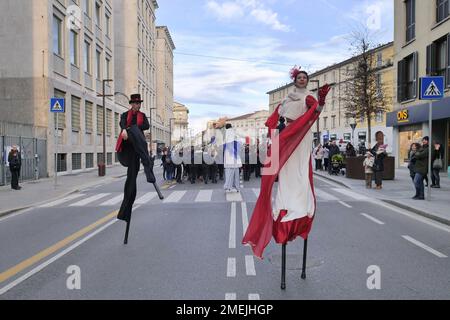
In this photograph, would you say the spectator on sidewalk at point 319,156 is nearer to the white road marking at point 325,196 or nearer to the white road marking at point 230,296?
the white road marking at point 325,196

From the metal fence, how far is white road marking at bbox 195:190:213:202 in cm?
925

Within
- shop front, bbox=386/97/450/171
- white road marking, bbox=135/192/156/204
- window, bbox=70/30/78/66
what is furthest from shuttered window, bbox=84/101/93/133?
shop front, bbox=386/97/450/171

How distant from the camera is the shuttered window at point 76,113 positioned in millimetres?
28766

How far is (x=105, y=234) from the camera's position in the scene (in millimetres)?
7551

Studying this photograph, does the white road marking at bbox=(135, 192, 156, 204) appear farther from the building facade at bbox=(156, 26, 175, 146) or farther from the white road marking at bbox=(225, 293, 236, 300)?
the building facade at bbox=(156, 26, 175, 146)

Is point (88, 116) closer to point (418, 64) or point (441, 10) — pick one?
point (418, 64)

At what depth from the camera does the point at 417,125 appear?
973 inches


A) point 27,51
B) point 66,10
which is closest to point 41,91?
point 27,51

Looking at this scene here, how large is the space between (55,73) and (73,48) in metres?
5.16

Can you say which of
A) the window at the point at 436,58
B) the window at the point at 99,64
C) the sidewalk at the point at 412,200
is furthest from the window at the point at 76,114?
the window at the point at 436,58

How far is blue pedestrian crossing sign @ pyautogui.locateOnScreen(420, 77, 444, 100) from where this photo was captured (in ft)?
36.6
